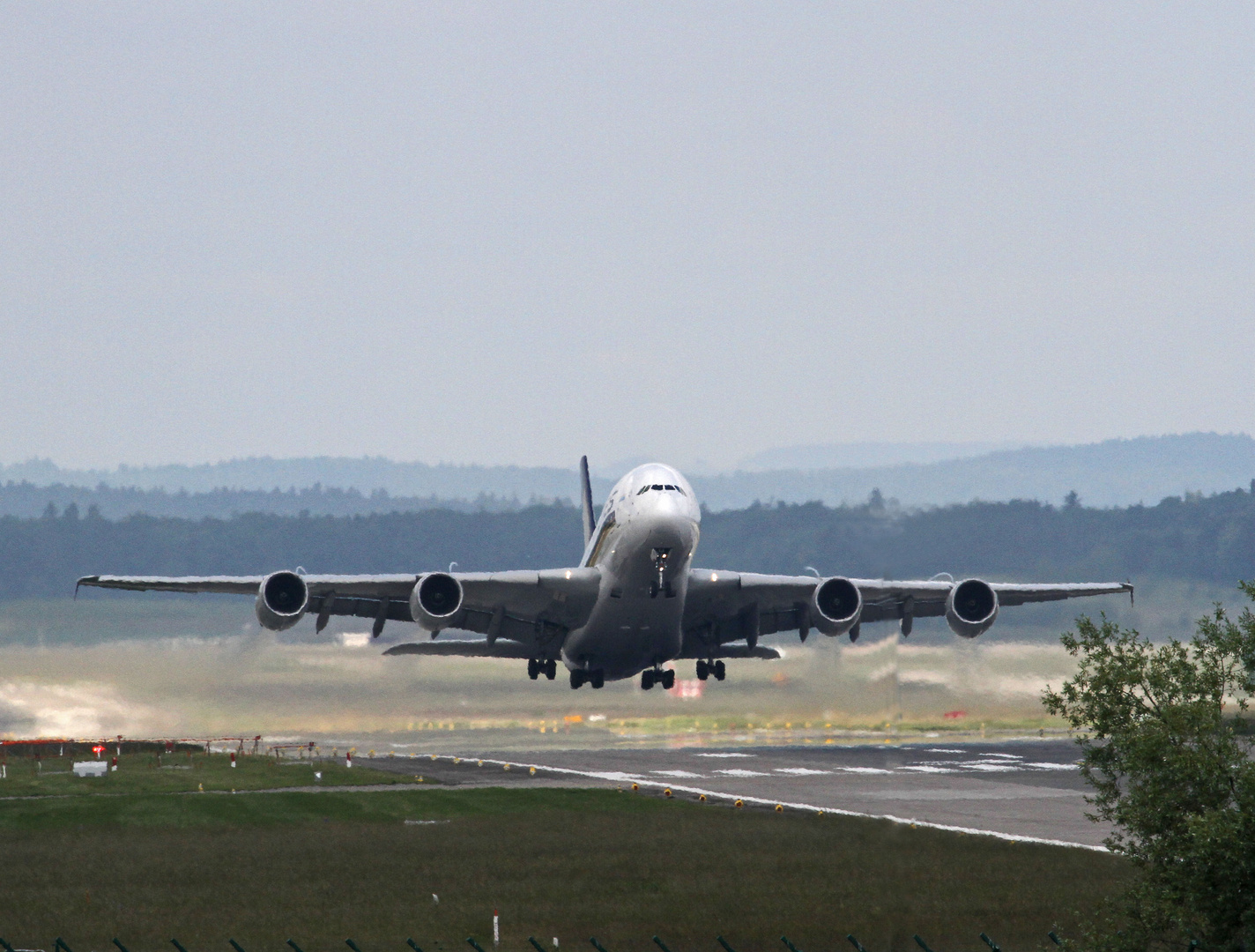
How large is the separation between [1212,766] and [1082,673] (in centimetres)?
268

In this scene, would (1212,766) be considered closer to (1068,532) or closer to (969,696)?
(969,696)

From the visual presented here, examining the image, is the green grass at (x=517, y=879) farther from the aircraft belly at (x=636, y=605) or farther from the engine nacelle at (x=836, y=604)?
the engine nacelle at (x=836, y=604)

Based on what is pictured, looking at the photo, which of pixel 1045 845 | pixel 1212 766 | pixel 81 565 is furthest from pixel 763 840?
pixel 81 565

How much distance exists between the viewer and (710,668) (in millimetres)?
62312

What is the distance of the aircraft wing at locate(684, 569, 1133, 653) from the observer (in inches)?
2163

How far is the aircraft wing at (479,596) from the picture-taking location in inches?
2106

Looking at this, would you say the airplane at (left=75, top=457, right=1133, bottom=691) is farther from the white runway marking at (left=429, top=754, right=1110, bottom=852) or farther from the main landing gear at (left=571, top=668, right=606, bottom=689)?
the white runway marking at (left=429, top=754, right=1110, bottom=852)

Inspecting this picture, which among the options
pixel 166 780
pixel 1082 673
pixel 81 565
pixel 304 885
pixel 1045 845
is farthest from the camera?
pixel 81 565

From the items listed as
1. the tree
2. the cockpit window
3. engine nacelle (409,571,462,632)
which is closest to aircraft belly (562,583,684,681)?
the cockpit window

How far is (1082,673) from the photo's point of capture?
2519 cm

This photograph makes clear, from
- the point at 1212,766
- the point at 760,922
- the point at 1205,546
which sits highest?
the point at 1205,546

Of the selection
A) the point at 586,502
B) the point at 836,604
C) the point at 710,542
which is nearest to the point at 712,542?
the point at 710,542

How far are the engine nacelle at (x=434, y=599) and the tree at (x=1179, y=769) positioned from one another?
28804 millimetres

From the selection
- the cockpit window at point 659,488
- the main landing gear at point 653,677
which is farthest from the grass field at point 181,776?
the cockpit window at point 659,488
